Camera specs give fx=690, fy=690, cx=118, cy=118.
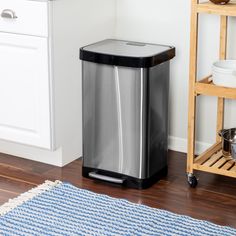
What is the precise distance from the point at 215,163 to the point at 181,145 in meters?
0.47

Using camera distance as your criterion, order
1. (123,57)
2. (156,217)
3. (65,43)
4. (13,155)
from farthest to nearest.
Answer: (13,155) → (65,43) → (123,57) → (156,217)

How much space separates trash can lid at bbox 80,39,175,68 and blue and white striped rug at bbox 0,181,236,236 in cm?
61

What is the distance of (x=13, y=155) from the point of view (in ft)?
11.8

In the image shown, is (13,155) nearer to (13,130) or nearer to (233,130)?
(13,130)

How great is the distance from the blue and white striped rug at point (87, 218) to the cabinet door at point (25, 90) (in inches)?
14.4

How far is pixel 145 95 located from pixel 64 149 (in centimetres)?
58

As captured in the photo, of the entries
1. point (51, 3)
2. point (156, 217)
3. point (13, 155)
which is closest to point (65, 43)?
point (51, 3)

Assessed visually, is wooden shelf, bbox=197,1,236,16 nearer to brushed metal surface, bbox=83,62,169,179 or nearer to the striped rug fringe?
brushed metal surface, bbox=83,62,169,179

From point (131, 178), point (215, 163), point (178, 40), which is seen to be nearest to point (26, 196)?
point (131, 178)

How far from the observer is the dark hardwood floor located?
3.01 m

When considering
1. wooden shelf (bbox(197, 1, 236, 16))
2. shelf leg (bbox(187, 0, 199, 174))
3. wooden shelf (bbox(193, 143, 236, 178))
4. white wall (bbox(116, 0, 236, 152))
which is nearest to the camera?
wooden shelf (bbox(197, 1, 236, 16))

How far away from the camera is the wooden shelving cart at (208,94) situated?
3.01 metres

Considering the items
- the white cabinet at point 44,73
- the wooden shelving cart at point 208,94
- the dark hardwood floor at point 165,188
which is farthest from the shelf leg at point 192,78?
the white cabinet at point 44,73

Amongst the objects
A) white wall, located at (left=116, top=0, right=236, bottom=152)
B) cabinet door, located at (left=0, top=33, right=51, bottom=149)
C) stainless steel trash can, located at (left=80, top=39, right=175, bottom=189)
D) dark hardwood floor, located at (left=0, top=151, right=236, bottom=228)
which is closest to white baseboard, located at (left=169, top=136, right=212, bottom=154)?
white wall, located at (left=116, top=0, right=236, bottom=152)
